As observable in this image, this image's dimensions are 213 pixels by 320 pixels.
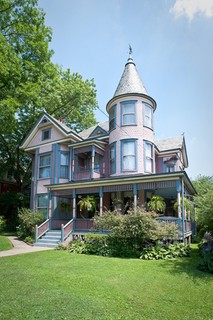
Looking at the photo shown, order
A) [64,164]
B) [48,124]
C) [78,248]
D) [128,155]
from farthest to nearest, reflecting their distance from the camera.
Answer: [48,124]
[64,164]
[128,155]
[78,248]

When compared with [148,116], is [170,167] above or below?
below

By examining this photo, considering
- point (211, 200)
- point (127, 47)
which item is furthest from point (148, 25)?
point (211, 200)

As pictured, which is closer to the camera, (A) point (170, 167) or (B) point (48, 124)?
(A) point (170, 167)

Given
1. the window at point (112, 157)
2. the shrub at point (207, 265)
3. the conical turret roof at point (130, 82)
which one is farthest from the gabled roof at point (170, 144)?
the shrub at point (207, 265)

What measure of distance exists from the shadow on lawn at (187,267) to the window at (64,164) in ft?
39.1

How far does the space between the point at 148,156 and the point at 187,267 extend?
9.90 m

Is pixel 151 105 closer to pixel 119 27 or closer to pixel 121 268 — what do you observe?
pixel 119 27

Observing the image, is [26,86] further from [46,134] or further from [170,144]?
[170,144]

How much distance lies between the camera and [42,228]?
17.1 meters

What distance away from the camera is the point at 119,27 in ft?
44.3

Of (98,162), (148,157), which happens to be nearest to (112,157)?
(98,162)

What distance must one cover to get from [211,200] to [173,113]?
9.97m

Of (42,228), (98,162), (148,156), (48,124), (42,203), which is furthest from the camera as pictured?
(48,124)

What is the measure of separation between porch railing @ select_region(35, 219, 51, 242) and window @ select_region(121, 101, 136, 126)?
919cm
